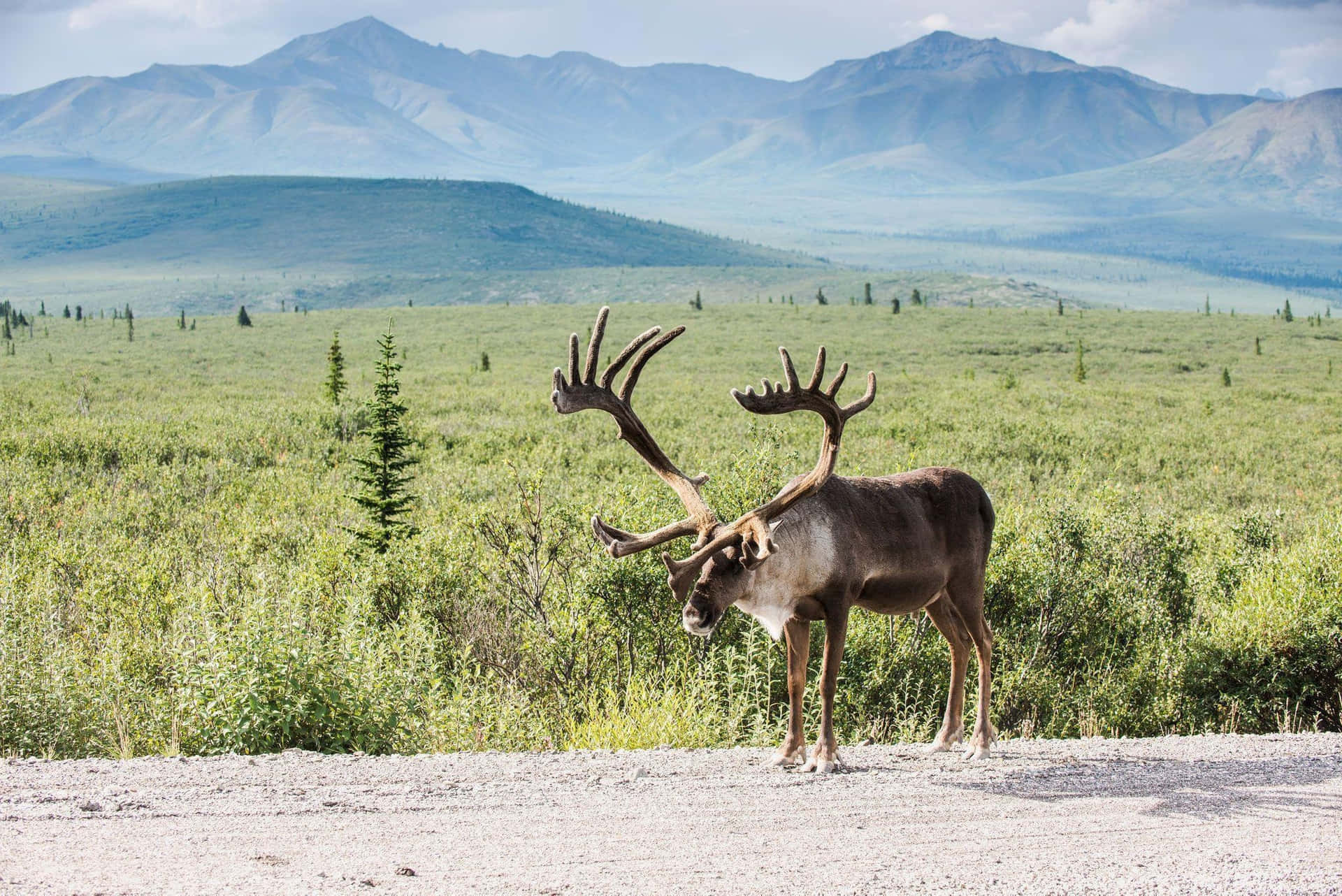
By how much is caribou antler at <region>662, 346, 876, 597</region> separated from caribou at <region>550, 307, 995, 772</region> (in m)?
0.01

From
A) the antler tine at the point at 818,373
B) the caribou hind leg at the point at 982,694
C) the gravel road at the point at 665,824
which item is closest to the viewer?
the gravel road at the point at 665,824

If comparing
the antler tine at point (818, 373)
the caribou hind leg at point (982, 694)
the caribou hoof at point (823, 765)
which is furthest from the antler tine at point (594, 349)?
the caribou hind leg at point (982, 694)

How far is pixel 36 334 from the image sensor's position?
86.4 m

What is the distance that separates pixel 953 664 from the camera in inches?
309

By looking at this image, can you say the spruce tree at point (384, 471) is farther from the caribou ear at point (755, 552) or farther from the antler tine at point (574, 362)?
the caribou ear at point (755, 552)

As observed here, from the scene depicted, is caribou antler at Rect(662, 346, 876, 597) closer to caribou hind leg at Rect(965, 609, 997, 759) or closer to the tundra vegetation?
caribou hind leg at Rect(965, 609, 997, 759)

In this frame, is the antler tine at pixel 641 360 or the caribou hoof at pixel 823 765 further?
the antler tine at pixel 641 360

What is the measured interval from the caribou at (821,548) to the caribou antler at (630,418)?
0.04 feet

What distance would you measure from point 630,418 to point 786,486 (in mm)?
1079

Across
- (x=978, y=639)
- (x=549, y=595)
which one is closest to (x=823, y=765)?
(x=978, y=639)

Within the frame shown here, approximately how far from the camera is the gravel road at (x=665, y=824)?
5.39m

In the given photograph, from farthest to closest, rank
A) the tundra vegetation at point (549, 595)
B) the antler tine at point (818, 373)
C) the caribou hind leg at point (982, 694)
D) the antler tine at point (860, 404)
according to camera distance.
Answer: the tundra vegetation at point (549, 595) → the caribou hind leg at point (982, 694) → the antler tine at point (860, 404) → the antler tine at point (818, 373)

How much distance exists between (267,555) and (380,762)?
9678 millimetres

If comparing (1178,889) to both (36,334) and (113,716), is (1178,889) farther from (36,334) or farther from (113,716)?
(36,334)
